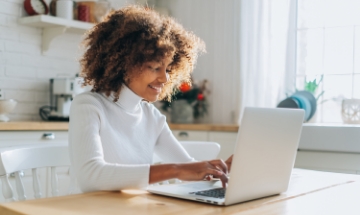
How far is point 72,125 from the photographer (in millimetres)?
1353

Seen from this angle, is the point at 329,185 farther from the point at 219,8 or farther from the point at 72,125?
the point at 219,8

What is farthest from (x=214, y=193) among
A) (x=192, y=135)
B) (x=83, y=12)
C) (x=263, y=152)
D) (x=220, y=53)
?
(x=220, y=53)

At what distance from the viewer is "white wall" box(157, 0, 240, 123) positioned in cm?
366

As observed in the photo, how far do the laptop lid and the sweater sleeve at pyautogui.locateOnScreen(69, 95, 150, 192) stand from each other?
0.28 metres

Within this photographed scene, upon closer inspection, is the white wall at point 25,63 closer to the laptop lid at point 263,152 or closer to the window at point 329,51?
the window at point 329,51

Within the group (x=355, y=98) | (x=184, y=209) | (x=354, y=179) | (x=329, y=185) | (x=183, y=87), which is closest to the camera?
(x=184, y=209)

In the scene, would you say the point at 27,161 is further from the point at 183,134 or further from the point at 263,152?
the point at 183,134

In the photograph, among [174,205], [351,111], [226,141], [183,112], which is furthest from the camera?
[183,112]

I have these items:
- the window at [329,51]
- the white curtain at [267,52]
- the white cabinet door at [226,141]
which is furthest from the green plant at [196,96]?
the window at [329,51]

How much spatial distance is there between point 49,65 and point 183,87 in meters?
1.03

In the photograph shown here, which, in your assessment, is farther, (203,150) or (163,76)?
(203,150)

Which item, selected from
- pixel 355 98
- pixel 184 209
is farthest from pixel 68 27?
pixel 184 209

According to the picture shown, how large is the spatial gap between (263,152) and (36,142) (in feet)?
6.40

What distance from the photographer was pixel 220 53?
3.75 metres
